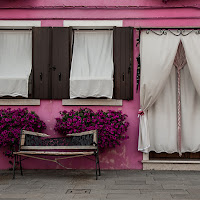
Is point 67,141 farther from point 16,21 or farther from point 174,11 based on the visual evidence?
point 174,11

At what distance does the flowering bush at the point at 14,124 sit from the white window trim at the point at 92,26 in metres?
0.77

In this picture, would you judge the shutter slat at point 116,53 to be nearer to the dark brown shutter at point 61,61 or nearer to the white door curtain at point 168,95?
the white door curtain at point 168,95

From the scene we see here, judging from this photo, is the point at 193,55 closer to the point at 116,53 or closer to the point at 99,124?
the point at 116,53

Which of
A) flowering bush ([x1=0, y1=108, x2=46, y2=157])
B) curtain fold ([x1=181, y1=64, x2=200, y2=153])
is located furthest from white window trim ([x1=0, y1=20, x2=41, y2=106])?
curtain fold ([x1=181, y1=64, x2=200, y2=153])

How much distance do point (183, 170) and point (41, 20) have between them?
14.6 feet

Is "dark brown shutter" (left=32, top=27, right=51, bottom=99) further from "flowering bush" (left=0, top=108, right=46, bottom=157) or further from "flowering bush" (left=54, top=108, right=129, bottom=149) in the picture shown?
"flowering bush" (left=54, top=108, right=129, bottom=149)

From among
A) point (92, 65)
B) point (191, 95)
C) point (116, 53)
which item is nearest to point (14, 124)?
point (92, 65)

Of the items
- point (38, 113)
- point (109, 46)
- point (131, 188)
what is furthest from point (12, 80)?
point (131, 188)

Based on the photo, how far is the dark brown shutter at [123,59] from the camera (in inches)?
268

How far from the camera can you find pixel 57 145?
6.35 meters

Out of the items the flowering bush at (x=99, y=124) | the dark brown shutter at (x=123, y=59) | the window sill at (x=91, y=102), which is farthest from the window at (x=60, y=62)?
the flowering bush at (x=99, y=124)

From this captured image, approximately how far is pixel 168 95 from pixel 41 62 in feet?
9.33

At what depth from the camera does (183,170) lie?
6.59m

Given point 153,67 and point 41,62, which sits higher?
point 41,62
